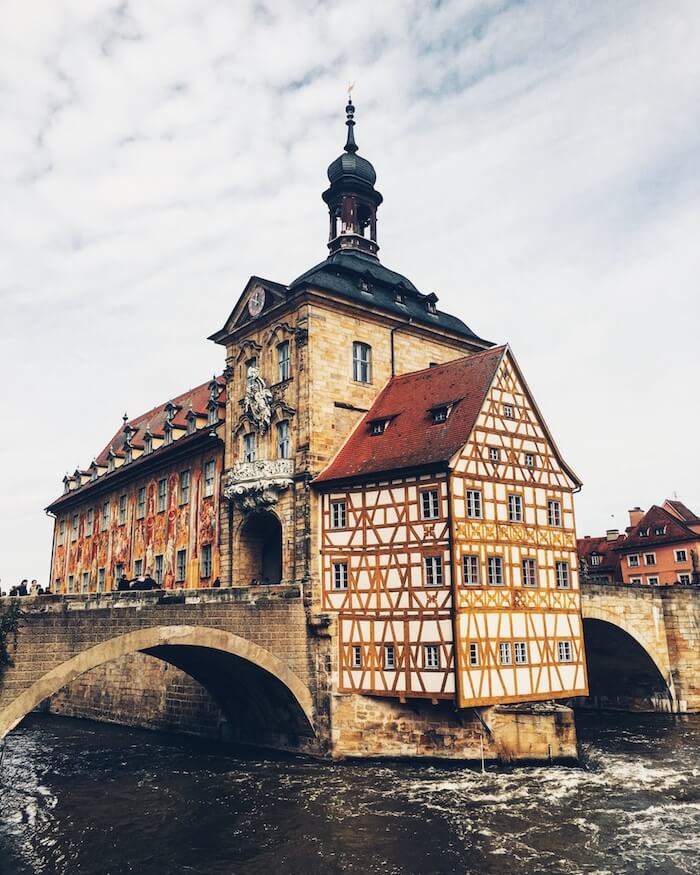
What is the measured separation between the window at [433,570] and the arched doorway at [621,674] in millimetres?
14261

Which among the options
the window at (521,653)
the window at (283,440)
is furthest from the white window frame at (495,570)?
the window at (283,440)

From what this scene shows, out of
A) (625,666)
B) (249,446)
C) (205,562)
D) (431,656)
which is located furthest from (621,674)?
(249,446)

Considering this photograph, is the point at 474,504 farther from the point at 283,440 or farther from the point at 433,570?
the point at 283,440

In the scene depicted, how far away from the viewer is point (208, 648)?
2753cm

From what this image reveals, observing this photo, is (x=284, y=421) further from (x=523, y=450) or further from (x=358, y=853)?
(x=358, y=853)

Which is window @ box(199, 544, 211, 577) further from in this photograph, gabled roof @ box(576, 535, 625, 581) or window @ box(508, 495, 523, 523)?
gabled roof @ box(576, 535, 625, 581)

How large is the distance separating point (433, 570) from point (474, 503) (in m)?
2.64

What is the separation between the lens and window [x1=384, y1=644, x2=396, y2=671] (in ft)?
92.0

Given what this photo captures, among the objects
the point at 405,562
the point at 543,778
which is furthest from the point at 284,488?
the point at 543,778

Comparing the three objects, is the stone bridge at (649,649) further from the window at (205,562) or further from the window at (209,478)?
the window at (209,478)

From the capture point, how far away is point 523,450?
30.7 metres

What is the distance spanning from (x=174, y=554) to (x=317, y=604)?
1353 centimetres

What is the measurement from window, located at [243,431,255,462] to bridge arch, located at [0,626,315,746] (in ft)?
27.4

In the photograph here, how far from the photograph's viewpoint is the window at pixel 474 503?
2811 cm
